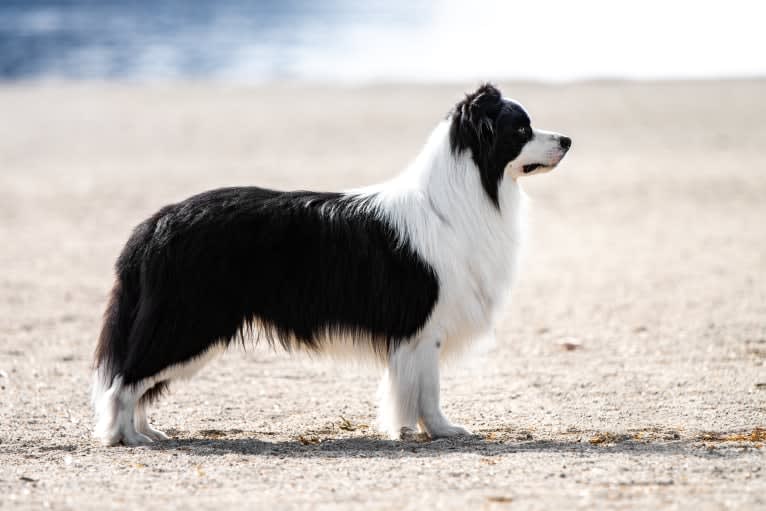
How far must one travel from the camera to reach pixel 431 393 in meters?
5.93

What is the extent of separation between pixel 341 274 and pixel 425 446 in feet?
3.49

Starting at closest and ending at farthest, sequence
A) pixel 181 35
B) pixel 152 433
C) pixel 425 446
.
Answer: pixel 425 446
pixel 152 433
pixel 181 35

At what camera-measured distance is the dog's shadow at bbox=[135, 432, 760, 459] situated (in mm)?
5445

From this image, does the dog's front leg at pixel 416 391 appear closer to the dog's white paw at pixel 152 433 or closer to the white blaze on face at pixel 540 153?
the white blaze on face at pixel 540 153

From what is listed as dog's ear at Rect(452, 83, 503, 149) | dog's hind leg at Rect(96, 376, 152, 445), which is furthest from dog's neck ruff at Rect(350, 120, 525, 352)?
dog's hind leg at Rect(96, 376, 152, 445)

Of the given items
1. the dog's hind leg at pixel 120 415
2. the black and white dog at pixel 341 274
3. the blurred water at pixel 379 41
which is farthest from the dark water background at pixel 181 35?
the dog's hind leg at pixel 120 415

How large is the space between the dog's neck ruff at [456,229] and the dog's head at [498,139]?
62 millimetres

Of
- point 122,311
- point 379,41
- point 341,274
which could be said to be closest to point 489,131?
point 341,274

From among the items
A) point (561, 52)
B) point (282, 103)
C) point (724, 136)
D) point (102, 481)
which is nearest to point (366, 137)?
point (282, 103)

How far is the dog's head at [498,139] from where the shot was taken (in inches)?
233

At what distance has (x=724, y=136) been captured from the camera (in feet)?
64.8

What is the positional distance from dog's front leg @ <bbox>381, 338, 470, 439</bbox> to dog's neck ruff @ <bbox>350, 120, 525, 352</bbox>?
141mm

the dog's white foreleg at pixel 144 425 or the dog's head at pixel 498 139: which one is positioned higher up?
the dog's head at pixel 498 139

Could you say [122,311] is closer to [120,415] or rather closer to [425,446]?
[120,415]
